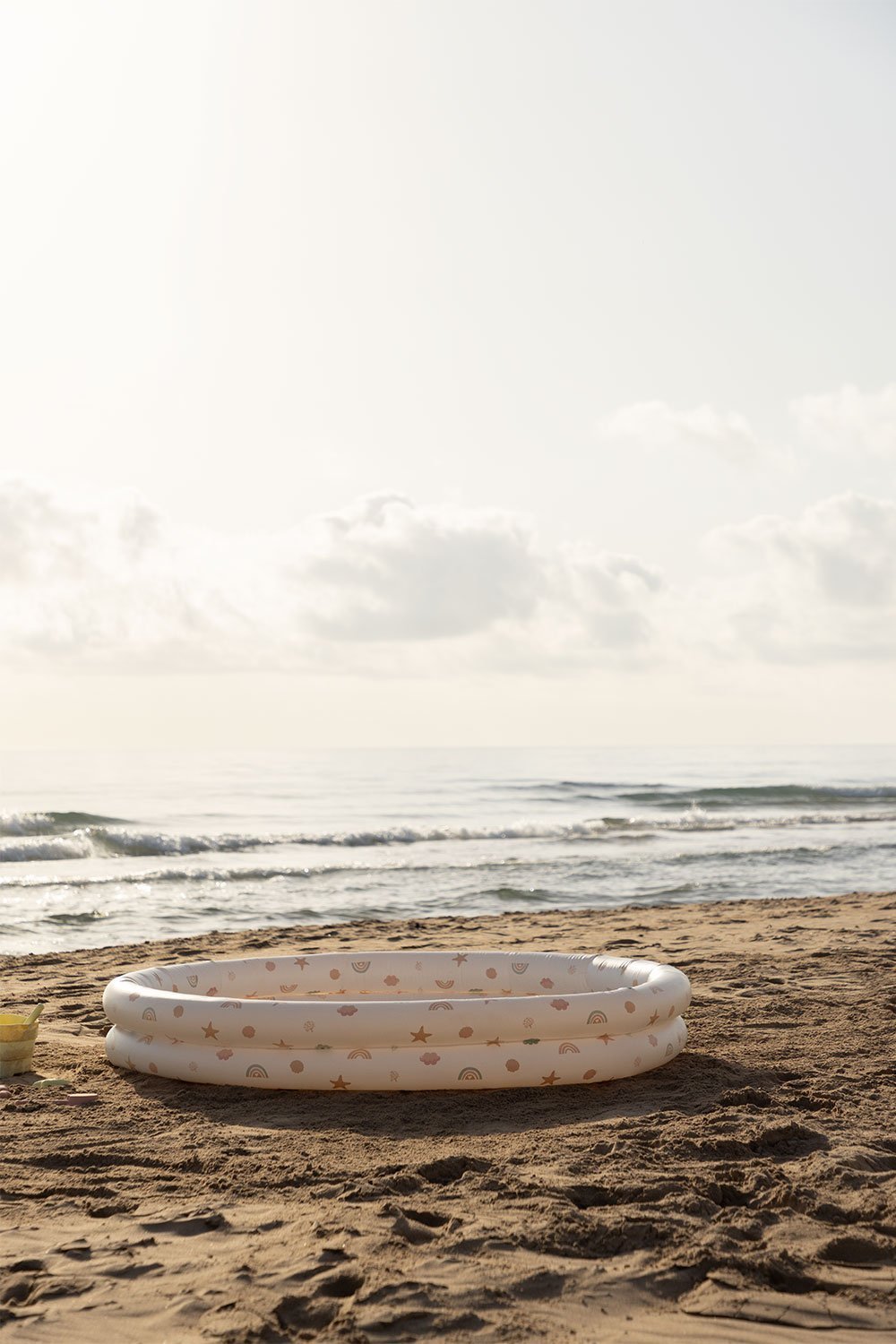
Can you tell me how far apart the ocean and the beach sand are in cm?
705

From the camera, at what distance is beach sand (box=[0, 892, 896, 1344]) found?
2.95 meters

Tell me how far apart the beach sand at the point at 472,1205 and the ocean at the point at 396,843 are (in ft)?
23.1

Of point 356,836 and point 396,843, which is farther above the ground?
point 356,836

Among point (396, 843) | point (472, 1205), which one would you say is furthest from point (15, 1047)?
point (396, 843)

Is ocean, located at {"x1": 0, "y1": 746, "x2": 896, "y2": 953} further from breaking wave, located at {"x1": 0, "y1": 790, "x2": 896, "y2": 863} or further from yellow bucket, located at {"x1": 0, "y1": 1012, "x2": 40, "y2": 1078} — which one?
yellow bucket, located at {"x1": 0, "y1": 1012, "x2": 40, "y2": 1078}

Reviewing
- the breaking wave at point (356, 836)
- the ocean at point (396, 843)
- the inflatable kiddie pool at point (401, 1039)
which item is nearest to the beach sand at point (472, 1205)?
the inflatable kiddie pool at point (401, 1039)

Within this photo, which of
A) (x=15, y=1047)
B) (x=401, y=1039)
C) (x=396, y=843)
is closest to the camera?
(x=401, y=1039)

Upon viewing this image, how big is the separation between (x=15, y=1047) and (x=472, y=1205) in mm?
3006

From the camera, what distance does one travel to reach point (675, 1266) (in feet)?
10.5

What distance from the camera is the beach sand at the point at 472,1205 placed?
2947 mm

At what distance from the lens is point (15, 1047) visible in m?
5.66

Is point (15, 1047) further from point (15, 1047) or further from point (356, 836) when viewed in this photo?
point (356, 836)

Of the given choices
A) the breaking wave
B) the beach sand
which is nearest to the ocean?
the breaking wave

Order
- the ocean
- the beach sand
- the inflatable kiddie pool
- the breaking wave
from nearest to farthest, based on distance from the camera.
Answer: the beach sand < the inflatable kiddie pool < the ocean < the breaking wave
